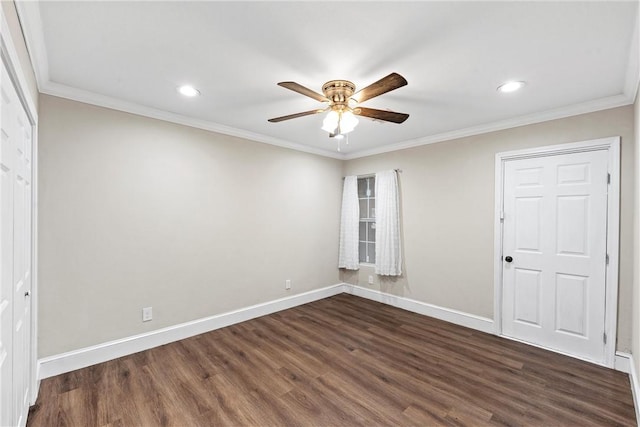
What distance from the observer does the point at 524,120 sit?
3.07 m

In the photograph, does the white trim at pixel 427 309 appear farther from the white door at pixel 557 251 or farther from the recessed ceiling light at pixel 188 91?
the recessed ceiling light at pixel 188 91

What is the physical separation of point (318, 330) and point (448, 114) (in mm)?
2868

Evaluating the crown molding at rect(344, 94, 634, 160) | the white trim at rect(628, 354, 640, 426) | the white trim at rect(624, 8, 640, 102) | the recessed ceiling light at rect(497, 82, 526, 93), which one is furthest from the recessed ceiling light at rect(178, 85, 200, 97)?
the white trim at rect(628, 354, 640, 426)

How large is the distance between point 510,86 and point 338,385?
9.39 ft

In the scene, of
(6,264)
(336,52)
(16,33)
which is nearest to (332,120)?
(336,52)

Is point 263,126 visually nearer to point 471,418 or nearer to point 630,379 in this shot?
point 471,418

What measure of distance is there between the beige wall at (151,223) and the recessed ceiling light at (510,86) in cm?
272

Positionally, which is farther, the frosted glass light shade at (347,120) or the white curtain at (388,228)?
the white curtain at (388,228)

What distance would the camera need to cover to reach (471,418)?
1950mm

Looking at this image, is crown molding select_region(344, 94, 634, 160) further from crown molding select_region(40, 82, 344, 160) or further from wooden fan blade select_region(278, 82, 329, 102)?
wooden fan blade select_region(278, 82, 329, 102)

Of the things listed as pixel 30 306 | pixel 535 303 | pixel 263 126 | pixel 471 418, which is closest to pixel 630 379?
pixel 535 303

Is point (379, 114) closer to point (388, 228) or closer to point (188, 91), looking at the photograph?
point (188, 91)

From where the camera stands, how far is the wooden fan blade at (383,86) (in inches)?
68.3

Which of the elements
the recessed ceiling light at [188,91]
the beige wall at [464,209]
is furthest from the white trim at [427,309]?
the recessed ceiling light at [188,91]
